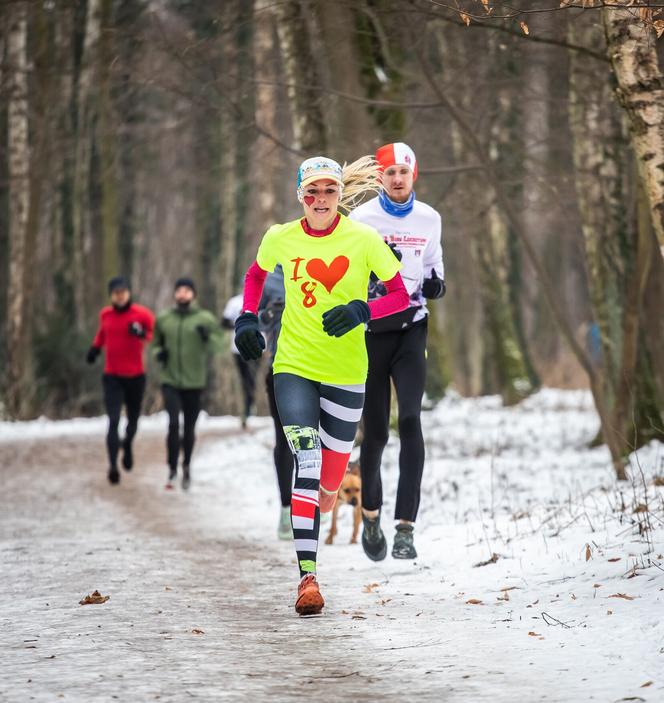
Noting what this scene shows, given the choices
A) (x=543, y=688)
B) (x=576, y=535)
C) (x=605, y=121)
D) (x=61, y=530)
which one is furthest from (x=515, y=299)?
(x=543, y=688)

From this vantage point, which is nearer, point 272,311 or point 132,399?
point 272,311

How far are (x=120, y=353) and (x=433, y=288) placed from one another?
268 inches

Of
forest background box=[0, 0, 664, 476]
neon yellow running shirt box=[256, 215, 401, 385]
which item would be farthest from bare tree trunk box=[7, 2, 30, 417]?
neon yellow running shirt box=[256, 215, 401, 385]

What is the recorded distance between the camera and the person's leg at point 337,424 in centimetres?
648

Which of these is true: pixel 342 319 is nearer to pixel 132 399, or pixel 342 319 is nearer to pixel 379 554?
pixel 379 554

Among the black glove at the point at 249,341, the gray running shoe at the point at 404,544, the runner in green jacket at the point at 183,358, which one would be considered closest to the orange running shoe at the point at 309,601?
the black glove at the point at 249,341

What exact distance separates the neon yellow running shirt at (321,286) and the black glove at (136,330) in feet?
23.7

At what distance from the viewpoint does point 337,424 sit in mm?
6535

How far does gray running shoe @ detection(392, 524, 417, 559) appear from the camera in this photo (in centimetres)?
736

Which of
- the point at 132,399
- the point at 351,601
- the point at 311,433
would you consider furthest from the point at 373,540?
the point at 132,399

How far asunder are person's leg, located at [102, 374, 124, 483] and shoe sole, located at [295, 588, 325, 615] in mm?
7637

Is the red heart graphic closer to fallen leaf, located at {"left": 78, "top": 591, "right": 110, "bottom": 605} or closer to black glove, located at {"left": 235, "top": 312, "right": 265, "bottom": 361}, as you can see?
black glove, located at {"left": 235, "top": 312, "right": 265, "bottom": 361}

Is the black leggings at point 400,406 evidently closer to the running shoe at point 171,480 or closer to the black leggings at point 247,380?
the running shoe at point 171,480

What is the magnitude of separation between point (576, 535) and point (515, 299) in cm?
1832
